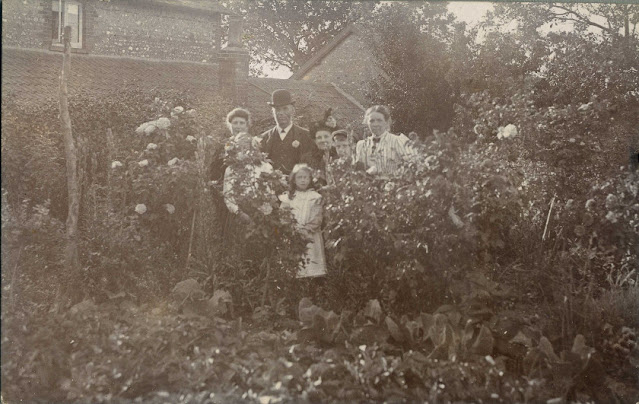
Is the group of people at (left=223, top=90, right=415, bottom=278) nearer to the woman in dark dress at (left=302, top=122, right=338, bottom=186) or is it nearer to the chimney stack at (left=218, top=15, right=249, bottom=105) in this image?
the woman in dark dress at (left=302, top=122, right=338, bottom=186)

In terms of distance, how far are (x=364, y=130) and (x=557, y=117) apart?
68.5 inches

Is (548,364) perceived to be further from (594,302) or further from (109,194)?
(109,194)

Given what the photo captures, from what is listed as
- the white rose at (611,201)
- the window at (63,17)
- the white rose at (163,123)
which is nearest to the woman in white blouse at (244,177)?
the white rose at (163,123)

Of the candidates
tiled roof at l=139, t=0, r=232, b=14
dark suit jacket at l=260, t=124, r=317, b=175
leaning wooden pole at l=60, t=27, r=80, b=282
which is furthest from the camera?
tiled roof at l=139, t=0, r=232, b=14

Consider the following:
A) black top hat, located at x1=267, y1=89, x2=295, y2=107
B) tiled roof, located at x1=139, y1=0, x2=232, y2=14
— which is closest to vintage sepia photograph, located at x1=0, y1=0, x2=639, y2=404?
black top hat, located at x1=267, y1=89, x2=295, y2=107

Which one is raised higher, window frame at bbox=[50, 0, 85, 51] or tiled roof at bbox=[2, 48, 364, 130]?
window frame at bbox=[50, 0, 85, 51]

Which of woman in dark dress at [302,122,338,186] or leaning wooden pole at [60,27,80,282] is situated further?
woman in dark dress at [302,122,338,186]

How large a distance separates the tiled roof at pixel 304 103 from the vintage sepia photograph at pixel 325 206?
0.02 m

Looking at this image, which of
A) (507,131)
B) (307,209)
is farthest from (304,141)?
(507,131)

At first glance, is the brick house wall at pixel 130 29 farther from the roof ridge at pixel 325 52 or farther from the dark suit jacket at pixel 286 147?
the dark suit jacket at pixel 286 147

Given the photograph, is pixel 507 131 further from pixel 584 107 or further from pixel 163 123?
pixel 163 123

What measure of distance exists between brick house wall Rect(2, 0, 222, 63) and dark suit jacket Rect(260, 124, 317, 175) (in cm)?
120

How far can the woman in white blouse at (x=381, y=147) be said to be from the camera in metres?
4.39

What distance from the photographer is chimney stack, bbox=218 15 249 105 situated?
4762 millimetres
